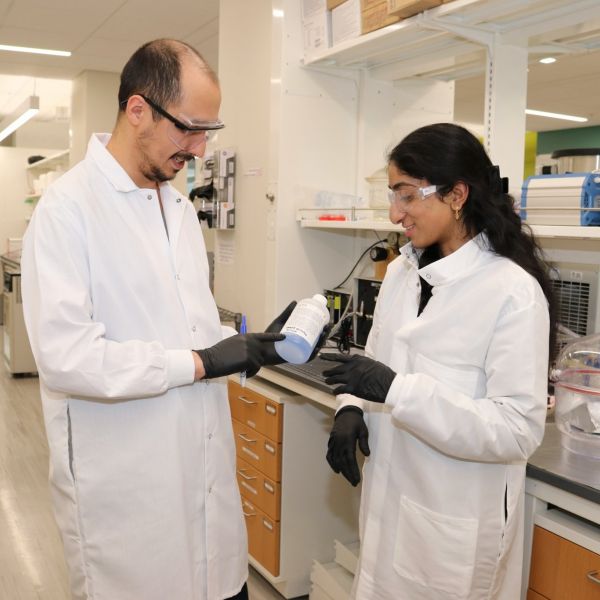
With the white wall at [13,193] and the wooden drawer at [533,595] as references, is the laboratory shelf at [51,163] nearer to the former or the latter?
the white wall at [13,193]

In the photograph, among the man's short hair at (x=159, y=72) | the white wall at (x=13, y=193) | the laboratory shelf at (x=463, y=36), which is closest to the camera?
the man's short hair at (x=159, y=72)

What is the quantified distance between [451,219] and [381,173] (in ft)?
4.52

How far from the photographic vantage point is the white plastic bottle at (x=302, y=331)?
1523mm

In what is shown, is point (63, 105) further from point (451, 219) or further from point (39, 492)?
point (451, 219)

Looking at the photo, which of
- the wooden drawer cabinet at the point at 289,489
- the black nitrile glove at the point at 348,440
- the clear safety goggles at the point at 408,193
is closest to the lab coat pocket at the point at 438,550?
the black nitrile glove at the point at 348,440

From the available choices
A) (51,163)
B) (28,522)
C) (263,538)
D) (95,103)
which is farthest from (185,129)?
(51,163)

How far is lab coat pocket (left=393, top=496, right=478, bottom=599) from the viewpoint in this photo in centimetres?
145

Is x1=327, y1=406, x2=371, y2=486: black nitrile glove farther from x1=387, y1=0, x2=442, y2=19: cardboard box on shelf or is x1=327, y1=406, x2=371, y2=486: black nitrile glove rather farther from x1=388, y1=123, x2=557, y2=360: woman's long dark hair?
x1=387, y1=0, x2=442, y2=19: cardboard box on shelf

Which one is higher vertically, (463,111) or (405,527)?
(463,111)

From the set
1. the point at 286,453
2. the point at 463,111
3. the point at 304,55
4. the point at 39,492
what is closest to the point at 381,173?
the point at 304,55

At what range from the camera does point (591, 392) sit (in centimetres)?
173

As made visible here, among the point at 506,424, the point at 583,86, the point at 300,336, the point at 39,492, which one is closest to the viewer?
the point at 506,424

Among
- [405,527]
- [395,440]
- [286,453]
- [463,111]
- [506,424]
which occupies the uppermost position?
[463,111]

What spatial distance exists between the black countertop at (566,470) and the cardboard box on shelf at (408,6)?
1.37 m
